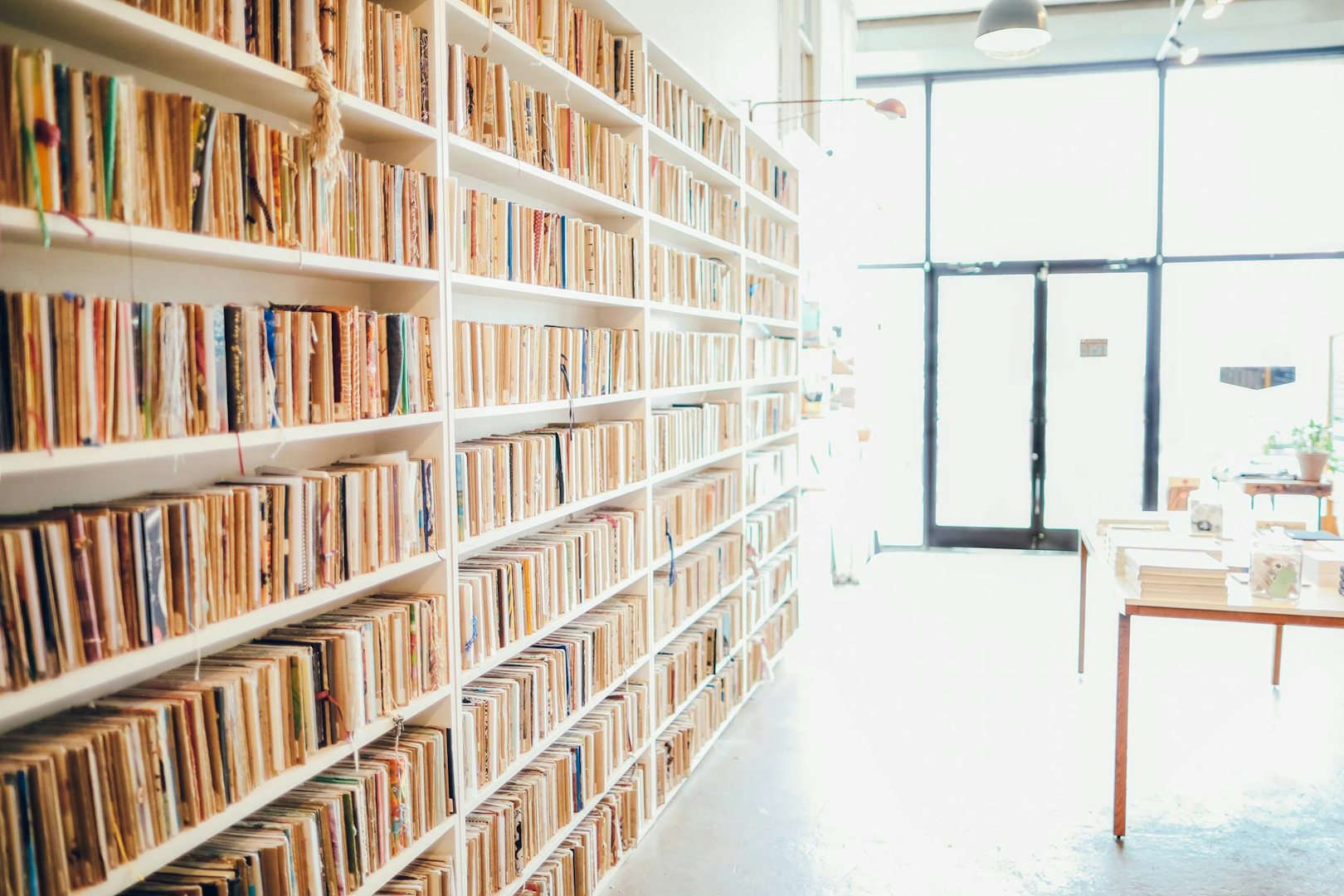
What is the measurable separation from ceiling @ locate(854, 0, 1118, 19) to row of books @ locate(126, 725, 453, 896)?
6714 millimetres

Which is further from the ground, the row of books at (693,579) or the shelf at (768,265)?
the shelf at (768,265)

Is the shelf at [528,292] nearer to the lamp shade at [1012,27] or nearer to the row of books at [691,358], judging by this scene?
the row of books at [691,358]

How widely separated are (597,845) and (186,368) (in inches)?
79.6

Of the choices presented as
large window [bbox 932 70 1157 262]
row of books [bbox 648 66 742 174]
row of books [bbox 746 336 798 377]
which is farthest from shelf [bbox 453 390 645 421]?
large window [bbox 932 70 1157 262]

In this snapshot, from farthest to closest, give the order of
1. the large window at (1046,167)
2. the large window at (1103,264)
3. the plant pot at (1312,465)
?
the large window at (1046,167), the large window at (1103,264), the plant pot at (1312,465)

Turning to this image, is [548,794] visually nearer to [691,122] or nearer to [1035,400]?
[691,122]

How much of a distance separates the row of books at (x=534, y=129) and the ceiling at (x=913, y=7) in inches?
193

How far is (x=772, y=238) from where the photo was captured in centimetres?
507

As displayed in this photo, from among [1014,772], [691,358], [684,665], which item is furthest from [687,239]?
[1014,772]

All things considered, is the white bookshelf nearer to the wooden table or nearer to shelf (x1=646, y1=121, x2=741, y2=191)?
shelf (x1=646, y1=121, x2=741, y2=191)

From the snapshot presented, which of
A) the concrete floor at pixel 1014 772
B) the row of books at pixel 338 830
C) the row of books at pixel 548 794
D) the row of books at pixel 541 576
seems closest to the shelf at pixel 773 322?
the row of books at pixel 541 576

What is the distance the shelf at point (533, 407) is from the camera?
7.55 ft

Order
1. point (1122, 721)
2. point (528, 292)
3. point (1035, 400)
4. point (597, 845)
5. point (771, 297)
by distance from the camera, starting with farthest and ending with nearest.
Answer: point (1035, 400) → point (771, 297) → point (1122, 721) → point (597, 845) → point (528, 292)

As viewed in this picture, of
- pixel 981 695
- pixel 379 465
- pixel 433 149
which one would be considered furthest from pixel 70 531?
pixel 981 695
